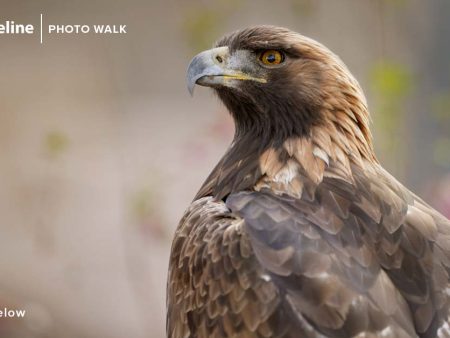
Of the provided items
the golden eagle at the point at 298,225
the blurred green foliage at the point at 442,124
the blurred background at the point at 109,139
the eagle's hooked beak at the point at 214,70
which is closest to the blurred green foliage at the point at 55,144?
the blurred background at the point at 109,139

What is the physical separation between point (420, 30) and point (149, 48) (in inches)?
56.3

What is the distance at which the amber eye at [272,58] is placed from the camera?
125 inches

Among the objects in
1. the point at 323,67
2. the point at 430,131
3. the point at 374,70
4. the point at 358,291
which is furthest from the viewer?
the point at 430,131

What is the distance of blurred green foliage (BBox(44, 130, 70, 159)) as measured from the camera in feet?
17.9

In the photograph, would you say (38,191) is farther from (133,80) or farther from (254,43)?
(254,43)

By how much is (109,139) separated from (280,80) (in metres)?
2.79

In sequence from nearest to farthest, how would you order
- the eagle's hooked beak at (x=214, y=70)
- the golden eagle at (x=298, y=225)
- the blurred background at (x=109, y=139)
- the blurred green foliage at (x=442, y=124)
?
the golden eagle at (x=298, y=225) < the eagle's hooked beak at (x=214, y=70) < the blurred green foliage at (x=442, y=124) < the blurred background at (x=109, y=139)

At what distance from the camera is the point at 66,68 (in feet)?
19.4

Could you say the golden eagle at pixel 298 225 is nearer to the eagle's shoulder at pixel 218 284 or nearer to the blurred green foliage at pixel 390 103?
the eagle's shoulder at pixel 218 284

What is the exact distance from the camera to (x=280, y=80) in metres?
3.18

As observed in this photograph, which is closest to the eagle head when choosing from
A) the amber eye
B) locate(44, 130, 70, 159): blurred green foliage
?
the amber eye

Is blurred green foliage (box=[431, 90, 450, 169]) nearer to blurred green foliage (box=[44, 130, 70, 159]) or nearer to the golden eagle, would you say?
the golden eagle

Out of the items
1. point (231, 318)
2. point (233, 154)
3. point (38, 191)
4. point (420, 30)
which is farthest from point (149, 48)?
point (231, 318)

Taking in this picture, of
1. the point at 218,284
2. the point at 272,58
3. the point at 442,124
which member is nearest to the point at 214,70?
the point at 272,58
